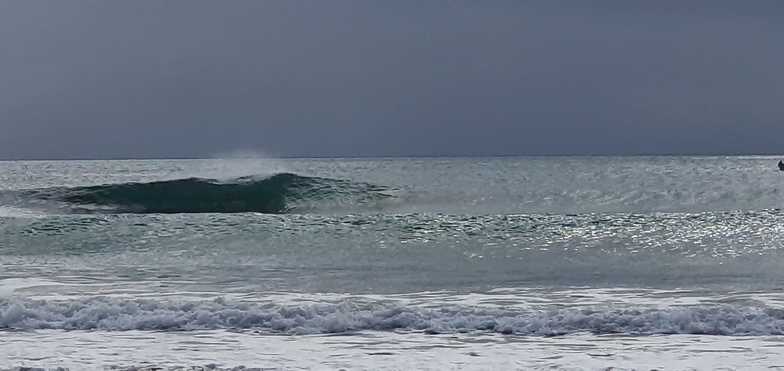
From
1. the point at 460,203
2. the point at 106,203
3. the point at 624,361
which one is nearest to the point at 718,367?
the point at 624,361

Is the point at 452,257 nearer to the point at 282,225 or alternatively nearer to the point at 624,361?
the point at 282,225

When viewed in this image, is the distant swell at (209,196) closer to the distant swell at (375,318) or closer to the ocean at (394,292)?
the ocean at (394,292)

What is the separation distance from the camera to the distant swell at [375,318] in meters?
10.2

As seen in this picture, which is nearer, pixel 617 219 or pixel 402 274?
pixel 402 274

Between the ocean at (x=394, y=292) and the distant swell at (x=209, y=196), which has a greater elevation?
the distant swell at (x=209, y=196)

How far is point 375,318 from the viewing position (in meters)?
10.7

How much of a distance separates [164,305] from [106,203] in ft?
76.4

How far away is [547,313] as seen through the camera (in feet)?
35.1

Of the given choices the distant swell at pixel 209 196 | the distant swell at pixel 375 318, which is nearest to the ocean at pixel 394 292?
the distant swell at pixel 375 318

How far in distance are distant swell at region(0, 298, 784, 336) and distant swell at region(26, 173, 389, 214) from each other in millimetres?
20996

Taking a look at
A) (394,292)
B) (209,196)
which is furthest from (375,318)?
(209,196)

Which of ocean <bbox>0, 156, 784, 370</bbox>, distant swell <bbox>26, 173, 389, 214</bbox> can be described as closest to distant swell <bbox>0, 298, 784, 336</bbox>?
ocean <bbox>0, 156, 784, 370</bbox>

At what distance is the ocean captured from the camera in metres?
9.05

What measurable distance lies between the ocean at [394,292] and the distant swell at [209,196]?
8.33 meters
